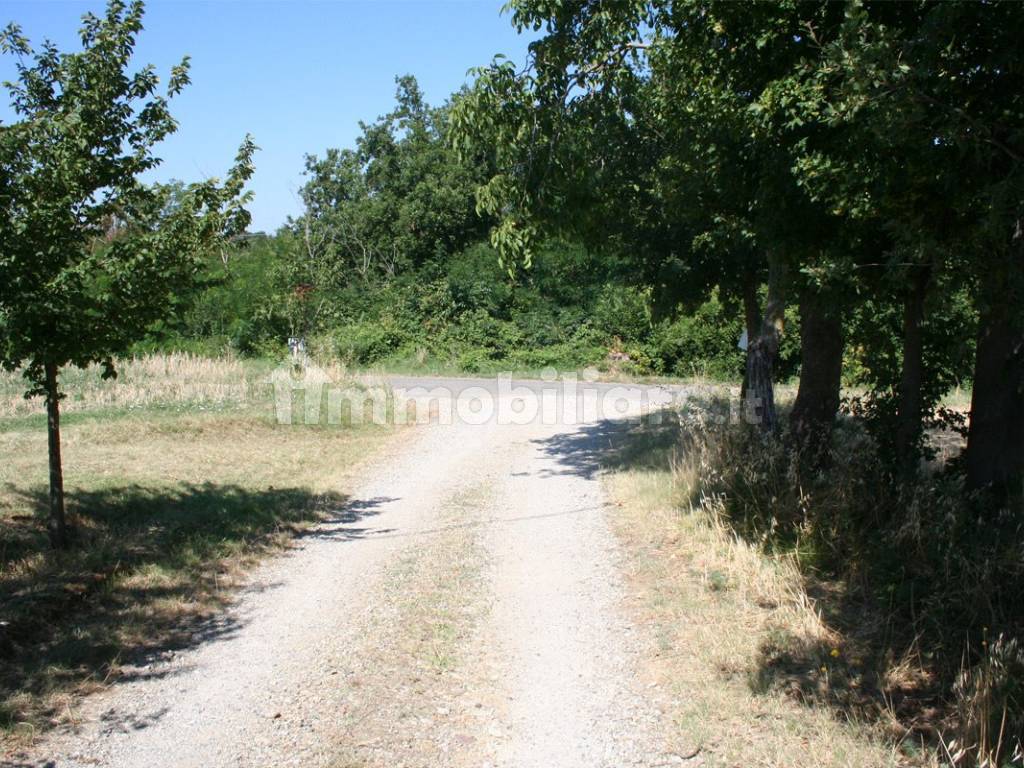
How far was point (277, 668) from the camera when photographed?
5.54 metres

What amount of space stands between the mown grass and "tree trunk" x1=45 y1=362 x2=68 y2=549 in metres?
0.16

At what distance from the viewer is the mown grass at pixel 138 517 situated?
562cm

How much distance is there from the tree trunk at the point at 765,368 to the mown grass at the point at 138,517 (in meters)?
5.17

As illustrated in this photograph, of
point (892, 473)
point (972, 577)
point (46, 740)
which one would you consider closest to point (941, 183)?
point (972, 577)

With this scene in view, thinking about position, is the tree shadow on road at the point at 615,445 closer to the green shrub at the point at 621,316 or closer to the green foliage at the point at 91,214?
the green foliage at the point at 91,214

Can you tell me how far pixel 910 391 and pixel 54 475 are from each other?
308 inches

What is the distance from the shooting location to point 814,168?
6.20 meters

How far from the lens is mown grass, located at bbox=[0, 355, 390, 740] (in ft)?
18.4

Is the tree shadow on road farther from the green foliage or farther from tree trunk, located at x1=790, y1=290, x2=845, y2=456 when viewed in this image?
the green foliage

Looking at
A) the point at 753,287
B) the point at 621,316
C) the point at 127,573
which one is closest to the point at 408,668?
the point at 127,573

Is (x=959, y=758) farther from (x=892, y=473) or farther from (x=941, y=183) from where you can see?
(x=892, y=473)

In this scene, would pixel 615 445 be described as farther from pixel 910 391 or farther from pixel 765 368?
pixel 910 391

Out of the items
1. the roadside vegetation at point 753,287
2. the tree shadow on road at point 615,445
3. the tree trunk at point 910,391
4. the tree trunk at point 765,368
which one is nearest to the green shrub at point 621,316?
the tree shadow on road at point 615,445

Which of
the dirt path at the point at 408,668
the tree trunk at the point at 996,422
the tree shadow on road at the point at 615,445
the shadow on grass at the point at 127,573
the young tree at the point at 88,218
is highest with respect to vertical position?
the young tree at the point at 88,218
